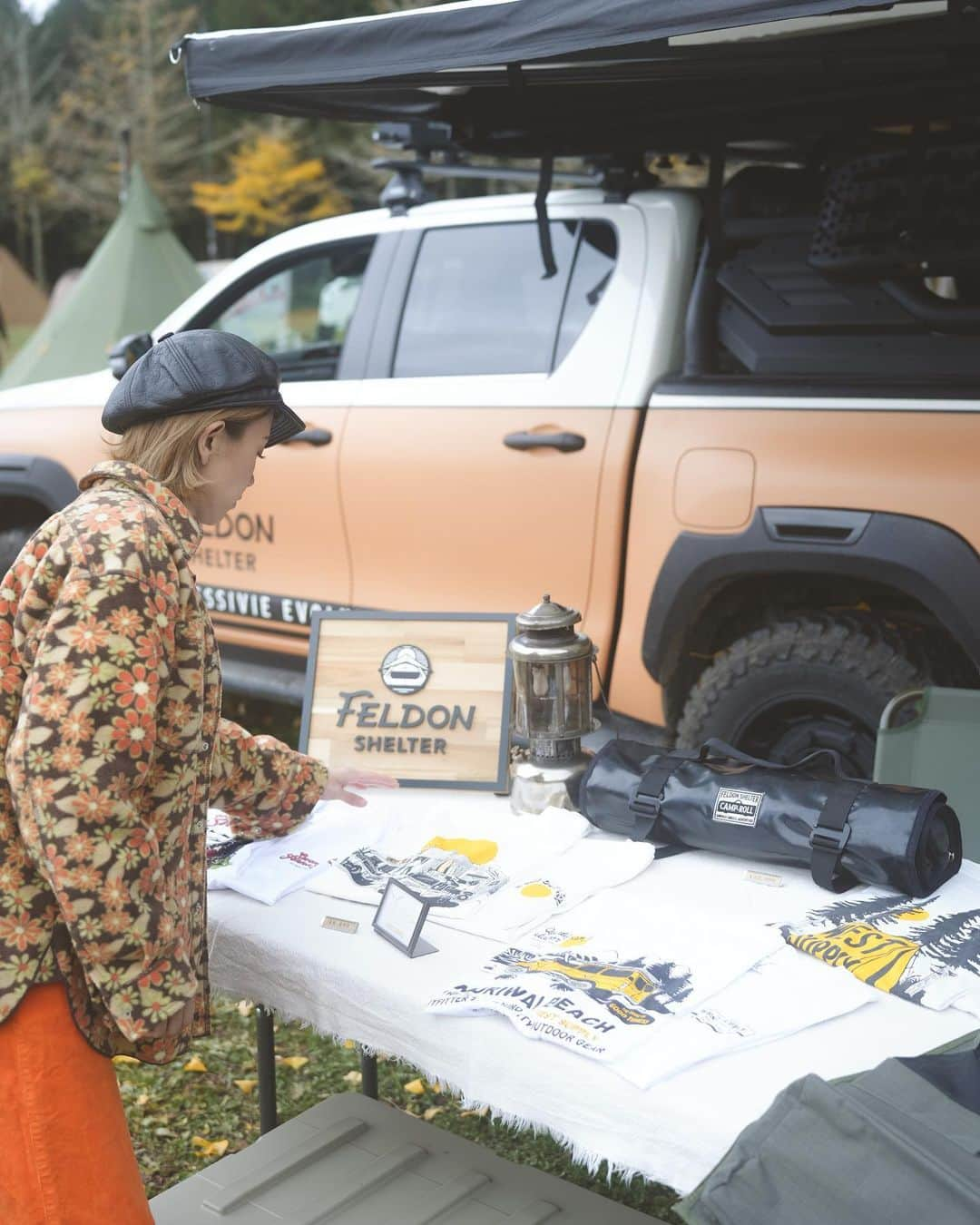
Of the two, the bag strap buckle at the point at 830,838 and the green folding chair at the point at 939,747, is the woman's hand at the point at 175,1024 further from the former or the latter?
the green folding chair at the point at 939,747

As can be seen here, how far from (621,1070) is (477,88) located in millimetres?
3013

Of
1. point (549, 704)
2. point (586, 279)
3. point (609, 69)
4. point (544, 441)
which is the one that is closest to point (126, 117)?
point (586, 279)

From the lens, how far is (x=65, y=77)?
35562 mm

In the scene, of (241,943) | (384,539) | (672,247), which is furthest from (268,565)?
(241,943)

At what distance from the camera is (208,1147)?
320cm

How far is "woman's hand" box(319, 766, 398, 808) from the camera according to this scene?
2.51 m

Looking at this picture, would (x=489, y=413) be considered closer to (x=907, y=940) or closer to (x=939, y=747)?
(x=939, y=747)

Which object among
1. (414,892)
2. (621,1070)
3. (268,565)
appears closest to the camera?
(621,1070)

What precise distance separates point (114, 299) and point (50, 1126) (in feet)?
33.5

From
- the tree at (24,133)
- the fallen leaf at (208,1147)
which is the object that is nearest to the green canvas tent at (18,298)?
the tree at (24,133)

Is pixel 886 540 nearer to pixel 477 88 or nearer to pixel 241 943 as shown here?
pixel 477 88

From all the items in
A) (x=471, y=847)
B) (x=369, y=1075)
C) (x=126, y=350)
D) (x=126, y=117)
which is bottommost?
(x=369, y=1075)

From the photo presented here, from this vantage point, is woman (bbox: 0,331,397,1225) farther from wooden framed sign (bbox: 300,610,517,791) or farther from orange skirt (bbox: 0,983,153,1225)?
wooden framed sign (bbox: 300,610,517,791)

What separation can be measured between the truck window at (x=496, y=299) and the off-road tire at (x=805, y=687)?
116 centimetres
